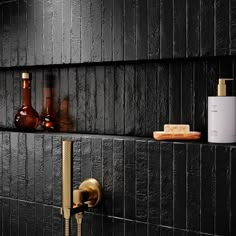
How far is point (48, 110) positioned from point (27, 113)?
0.08 metres

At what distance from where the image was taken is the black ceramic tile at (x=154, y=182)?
1.66 meters

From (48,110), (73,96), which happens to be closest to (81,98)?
(73,96)

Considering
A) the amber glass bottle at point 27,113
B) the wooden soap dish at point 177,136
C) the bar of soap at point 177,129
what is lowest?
the wooden soap dish at point 177,136

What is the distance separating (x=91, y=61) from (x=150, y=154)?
39 centimetres

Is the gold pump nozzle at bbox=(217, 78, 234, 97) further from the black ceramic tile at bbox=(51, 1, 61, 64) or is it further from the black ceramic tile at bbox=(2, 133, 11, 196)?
the black ceramic tile at bbox=(2, 133, 11, 196)

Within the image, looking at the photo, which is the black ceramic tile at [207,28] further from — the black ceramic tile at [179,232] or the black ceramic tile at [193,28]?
the black ceramic tile at [179,232]

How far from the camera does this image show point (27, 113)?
205 cm

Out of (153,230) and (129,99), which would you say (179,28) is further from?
(153,230)

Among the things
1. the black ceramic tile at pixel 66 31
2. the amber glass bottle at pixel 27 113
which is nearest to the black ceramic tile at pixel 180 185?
the black ceramic tile at pixel 66 31

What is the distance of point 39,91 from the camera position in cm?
212

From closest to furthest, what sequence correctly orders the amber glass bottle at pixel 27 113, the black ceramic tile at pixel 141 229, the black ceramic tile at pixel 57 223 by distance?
the black ceramic tile at pixel 141 229 → the black ceramic tile at pixel 57 223 → the amber glass bottle at pixel 27 113

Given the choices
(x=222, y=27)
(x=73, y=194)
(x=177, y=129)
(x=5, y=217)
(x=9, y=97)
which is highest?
(x=222, y=27)

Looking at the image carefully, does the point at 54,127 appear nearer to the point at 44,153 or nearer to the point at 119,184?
the point at 44,153

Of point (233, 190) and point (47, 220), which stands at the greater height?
point (233, 190)
